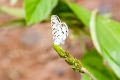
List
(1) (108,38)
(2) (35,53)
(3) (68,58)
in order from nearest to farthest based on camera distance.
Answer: (3) (68,58)
(1) (108,38)
(2) (35,53)

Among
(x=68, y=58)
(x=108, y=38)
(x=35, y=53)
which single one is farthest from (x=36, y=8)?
(x=35, y=53)

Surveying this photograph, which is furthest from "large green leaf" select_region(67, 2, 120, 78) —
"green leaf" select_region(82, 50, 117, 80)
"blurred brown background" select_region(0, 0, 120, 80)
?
"blurred brown background" select_region(0, 0, 120, 80)

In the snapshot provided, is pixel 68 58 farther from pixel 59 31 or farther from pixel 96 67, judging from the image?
pixel 96 67

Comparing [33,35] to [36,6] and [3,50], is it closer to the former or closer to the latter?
[3,50]

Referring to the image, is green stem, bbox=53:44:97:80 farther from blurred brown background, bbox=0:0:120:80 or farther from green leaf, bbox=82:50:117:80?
blurred brown background, bbox=0:0:120:80

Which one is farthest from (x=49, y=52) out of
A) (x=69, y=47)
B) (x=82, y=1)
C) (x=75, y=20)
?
(x=75, y=20)
